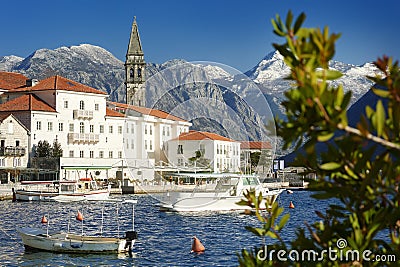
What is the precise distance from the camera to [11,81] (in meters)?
89.6

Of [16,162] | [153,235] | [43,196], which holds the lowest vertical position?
[153,235]

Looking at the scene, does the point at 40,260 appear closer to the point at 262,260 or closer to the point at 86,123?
the point at 262,260

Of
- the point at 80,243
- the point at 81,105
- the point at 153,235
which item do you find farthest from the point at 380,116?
the point at 81,105

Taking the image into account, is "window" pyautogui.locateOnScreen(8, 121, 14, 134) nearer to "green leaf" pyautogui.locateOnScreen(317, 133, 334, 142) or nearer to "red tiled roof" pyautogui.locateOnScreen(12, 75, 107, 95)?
"red tiled roof" pyautogui.locateOnScreen(12, 75, 107, 95)

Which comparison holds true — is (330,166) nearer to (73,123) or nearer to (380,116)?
(380,116)

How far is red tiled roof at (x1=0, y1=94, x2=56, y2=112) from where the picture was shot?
75.6 metres

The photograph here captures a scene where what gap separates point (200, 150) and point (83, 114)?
4166 centimetres

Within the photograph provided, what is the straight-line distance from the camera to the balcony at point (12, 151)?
71.0m

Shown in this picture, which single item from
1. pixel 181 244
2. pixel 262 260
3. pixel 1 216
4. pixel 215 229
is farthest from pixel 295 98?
pixel 1 216

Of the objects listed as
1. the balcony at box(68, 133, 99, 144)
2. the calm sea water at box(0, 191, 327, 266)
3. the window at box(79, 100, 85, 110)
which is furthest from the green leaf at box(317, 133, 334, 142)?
the window at box(79, 100, 85, 110)

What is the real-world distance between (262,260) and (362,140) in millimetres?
1400

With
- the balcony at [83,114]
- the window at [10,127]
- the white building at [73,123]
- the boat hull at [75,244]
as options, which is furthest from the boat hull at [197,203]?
the balcony at [83,114]

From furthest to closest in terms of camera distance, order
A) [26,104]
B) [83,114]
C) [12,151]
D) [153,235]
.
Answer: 1. [83,114]
2. [26,104]
3. [12,151]
4. [153,235]

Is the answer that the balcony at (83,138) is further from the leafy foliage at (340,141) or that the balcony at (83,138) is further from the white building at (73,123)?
the leafy foliage at (340,141)
